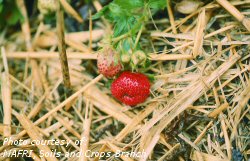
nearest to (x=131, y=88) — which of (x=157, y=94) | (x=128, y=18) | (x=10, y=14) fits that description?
(x=157, y=94)

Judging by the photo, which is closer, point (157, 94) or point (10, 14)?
point (157, 94)

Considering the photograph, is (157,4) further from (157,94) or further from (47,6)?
(47,6)

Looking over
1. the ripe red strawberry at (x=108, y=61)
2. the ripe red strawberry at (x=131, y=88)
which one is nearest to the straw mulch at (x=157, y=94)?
the ripe red strawberry at (x=131, y=88)

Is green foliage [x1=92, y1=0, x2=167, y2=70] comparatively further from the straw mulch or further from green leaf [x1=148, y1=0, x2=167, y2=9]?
the straw mulch

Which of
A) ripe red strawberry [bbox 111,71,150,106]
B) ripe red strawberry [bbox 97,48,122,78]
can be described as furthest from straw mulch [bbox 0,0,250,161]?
ripe red strawberry [bbox 97,48,122,78]

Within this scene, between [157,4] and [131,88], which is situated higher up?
[157,4]

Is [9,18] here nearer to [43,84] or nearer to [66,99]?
[43,84]
